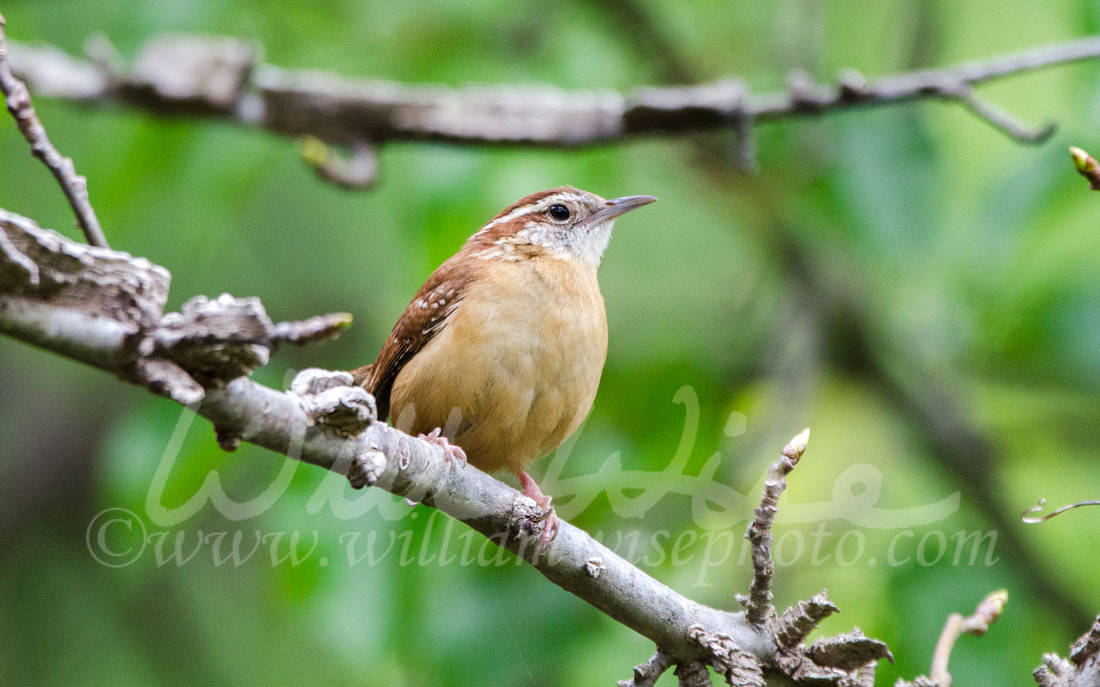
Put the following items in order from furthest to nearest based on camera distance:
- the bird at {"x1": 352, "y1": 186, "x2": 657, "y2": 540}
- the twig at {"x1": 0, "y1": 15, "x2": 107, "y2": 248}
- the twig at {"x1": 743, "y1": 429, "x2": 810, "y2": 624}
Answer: the bird at {"x1": 352, "y1": 186, "x2": 657, "y2": 540}, the twig at {"x1": 743, "y1": 429, "x2": 810, "y2": 624}, the twig at {"x1": 0, "y1": 15, "x2": 107, "y2": 248}

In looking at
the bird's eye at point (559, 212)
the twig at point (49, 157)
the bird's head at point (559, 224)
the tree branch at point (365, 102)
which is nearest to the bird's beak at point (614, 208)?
the bird's head at point (559, 224)

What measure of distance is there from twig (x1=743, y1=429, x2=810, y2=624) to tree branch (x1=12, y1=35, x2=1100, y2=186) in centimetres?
281

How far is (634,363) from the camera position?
6.10 meters

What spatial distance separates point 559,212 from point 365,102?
1508 mm

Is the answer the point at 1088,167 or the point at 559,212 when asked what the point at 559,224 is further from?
the point at 1088,167

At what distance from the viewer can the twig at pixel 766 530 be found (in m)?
2.67

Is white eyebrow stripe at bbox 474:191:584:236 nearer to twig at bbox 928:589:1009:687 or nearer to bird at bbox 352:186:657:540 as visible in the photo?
bird at bbox 352:186:657:540

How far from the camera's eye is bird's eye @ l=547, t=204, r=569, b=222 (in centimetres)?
497

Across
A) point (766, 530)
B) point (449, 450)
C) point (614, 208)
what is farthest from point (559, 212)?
point (766, 530)

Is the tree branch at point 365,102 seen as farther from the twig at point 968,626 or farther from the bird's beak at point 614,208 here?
the twig at point 968,626

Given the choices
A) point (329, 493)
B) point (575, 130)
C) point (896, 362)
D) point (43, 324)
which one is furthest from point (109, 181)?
point (896, 362)

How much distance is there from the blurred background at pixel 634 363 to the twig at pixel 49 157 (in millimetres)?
2312

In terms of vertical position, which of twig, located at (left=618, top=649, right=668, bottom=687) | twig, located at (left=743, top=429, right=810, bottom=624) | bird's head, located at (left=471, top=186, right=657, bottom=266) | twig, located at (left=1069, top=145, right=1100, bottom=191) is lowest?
twig, located at (left=618, top=649, right=668, bottom=687)

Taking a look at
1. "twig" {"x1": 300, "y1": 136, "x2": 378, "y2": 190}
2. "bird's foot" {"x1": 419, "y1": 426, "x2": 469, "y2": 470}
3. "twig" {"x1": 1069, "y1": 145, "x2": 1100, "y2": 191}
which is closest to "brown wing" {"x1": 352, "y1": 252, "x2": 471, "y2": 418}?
"bird's foot" {"x1": 419, "y1": 426, "x2": 469, "y2": 470}
